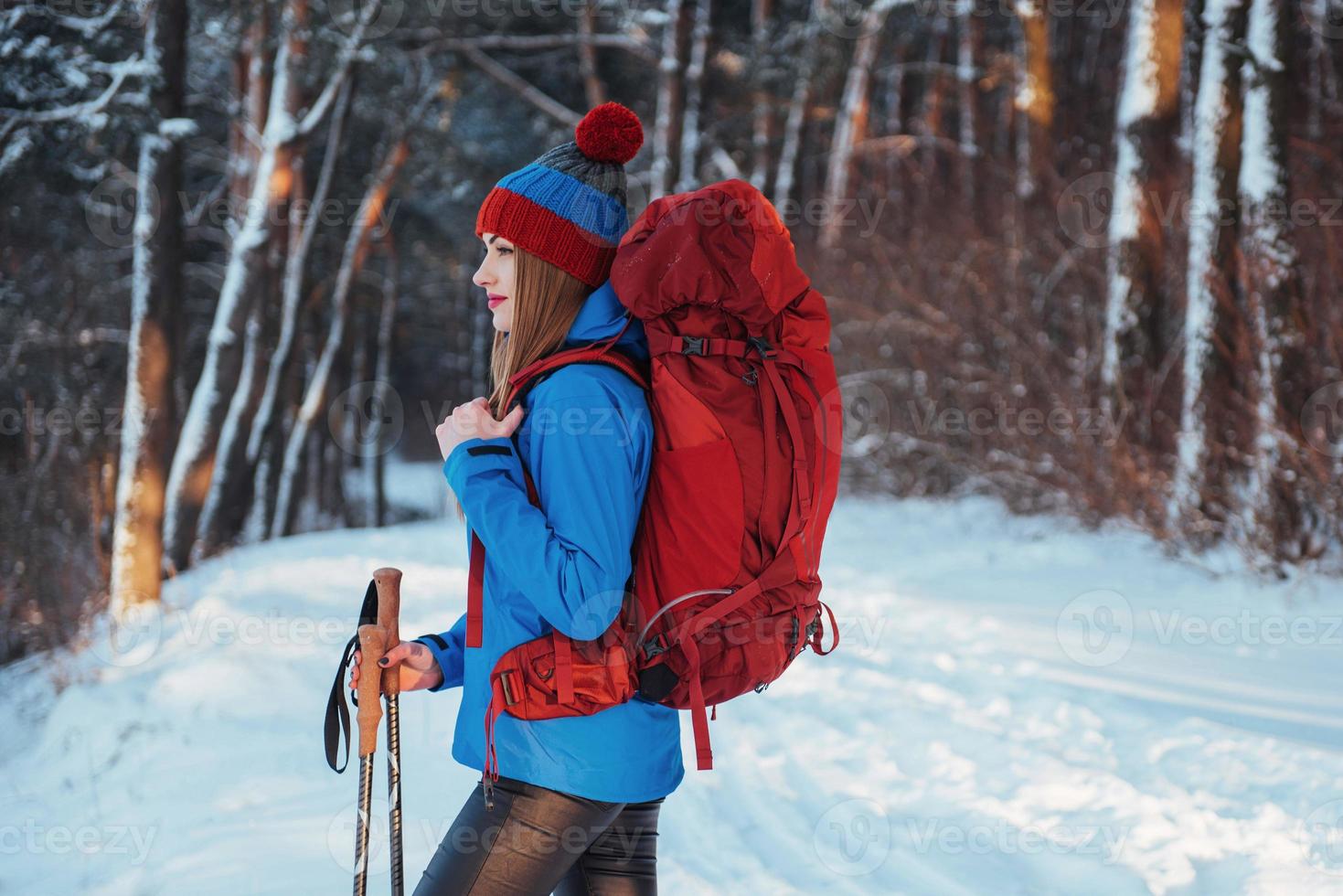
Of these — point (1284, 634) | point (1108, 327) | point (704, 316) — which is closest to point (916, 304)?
point (1108, 327)

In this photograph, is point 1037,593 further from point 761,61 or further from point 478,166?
point 478,166

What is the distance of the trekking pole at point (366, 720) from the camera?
6.02 ft

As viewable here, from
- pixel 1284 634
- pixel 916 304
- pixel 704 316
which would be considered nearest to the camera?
pixel 704 316

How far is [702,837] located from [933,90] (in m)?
17.8

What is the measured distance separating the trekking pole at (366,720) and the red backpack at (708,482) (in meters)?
0.21

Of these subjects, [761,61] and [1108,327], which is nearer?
[1108,327]

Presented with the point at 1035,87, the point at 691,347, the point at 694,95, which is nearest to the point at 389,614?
the point at 691,347

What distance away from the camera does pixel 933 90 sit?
A: 18844 millimetres

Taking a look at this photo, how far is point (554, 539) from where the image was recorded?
159 centimetres

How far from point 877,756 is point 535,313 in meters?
3.32

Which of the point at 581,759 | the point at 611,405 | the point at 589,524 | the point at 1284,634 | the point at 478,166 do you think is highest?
the point at 478,166

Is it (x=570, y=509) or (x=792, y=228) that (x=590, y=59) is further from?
(x=570, y=509)

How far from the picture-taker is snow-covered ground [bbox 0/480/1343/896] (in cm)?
341

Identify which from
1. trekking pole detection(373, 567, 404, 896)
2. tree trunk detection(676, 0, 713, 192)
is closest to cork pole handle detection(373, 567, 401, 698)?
trekking pole detection(373, 567, 404, 896)
